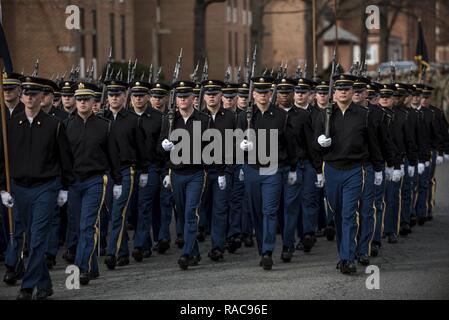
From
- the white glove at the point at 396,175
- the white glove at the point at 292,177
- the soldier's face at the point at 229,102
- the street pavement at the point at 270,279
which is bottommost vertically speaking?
the street pavement at the point at 270,279

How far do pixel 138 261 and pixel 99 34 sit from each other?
29.7 m

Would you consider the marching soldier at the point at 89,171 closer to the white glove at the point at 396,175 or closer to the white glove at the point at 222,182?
the white glove at the point at 222,182

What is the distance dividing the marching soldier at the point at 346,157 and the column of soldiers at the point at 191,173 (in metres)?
0.01

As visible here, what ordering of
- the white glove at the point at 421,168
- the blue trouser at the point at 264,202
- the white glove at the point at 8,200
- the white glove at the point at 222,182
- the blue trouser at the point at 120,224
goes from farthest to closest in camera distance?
the white glove at the point at 421,168 → the white glove at the point at 222,182 → the blue trouser at the point at 120,224 → the blue trouser at the point at 264,202 → the white glove at the point at 8,200

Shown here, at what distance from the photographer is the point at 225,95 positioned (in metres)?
16.4

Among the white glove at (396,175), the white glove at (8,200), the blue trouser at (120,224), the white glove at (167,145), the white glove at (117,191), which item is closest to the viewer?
the white glove at (8,200)

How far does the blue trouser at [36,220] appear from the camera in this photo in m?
10.6

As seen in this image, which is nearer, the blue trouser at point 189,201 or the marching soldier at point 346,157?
the marching soldier at point 346,157

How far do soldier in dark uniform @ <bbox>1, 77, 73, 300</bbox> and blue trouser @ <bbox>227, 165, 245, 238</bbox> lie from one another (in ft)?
14.3

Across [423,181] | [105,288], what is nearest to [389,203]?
[423,181]

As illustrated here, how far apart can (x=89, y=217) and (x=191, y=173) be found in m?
1.76

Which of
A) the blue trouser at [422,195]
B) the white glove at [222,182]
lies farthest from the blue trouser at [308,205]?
the blue trouser at [422,195]

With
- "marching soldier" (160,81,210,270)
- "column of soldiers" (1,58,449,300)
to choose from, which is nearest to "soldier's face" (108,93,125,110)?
"column of soldiers" (1,58,449,300)

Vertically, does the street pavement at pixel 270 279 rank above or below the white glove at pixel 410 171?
A: below
